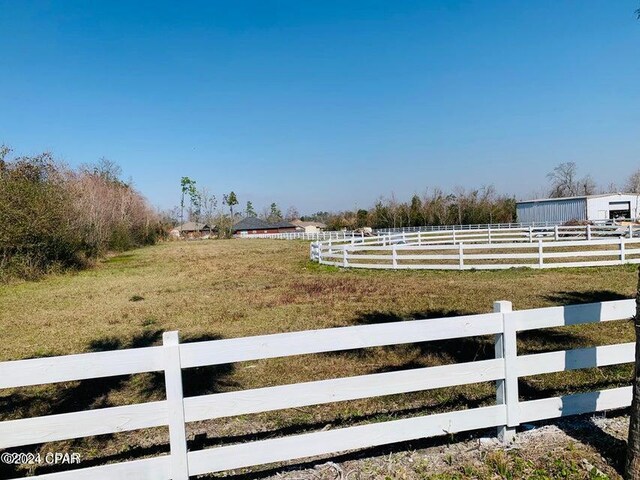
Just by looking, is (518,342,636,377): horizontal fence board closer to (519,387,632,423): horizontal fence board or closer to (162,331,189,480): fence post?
(519,387,632,423): horizontal fence board

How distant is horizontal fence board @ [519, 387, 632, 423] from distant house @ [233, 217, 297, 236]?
100999 millimetres

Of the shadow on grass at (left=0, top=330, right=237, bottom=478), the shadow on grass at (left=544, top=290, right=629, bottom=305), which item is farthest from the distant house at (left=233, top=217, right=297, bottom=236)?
the shadow on grass at (left=0, top=330, right=237, bottom=478)

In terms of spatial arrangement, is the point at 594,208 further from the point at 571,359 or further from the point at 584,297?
the point at 571,359

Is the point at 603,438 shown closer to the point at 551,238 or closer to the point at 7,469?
the point at 7,469

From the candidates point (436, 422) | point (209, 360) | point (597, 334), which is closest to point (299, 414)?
point (436, 422)

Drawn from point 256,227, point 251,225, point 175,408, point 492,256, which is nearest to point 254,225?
point 251,225

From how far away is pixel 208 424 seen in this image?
15.0 feet

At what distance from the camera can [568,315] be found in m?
3.66

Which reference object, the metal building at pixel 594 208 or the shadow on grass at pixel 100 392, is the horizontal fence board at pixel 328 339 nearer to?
the shadow on grass at pixel 100 392

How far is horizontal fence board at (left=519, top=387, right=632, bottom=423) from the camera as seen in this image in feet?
11.8

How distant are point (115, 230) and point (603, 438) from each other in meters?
41.9

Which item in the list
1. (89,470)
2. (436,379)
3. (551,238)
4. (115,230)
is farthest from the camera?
(115,230)

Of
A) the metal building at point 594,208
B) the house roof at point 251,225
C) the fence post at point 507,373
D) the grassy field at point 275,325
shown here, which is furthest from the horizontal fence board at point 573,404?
the house roof at point 251,225

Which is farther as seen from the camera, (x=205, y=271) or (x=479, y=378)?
(x=205, y=271)
